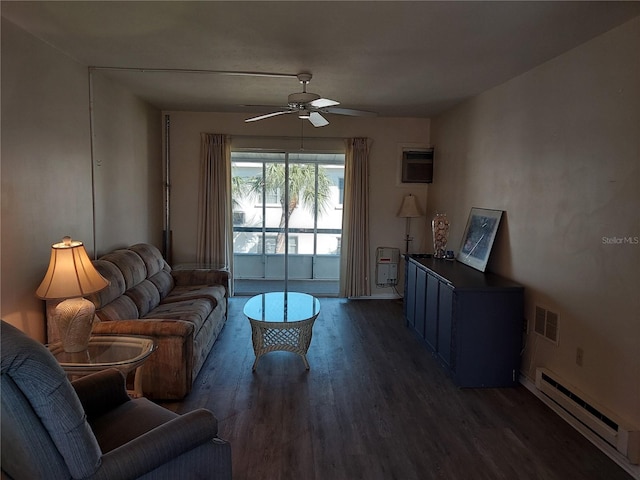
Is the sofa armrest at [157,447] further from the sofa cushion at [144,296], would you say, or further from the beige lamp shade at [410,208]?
the beige lamp shade at [410,208]

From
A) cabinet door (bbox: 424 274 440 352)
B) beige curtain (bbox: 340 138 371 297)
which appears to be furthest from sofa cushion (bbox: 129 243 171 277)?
cabinet door (bbox: 424 274 440 352)

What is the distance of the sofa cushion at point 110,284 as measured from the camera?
10.7 feet

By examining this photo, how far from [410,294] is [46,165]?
12.1ft

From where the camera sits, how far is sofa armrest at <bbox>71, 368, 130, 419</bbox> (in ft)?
6.73

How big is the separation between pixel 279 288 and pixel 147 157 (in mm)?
2672

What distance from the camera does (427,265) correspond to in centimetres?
443

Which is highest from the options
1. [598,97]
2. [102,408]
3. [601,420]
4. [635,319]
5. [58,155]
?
[598,97]

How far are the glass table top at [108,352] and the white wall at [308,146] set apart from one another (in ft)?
10.7

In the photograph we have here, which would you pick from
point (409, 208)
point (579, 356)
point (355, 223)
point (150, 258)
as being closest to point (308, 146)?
point (355, 223)

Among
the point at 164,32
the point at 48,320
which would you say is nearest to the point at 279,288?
the point at 48,320

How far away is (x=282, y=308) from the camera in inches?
160

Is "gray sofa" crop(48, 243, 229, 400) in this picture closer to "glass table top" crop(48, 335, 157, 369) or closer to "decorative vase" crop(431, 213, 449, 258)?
"glass table top" crop(48, 335, 157, 369)

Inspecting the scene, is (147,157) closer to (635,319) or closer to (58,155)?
(58,155)

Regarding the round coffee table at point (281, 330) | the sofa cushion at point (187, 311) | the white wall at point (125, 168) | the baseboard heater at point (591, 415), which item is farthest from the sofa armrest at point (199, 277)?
the baseboard heater at point (591, 415)
